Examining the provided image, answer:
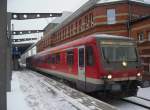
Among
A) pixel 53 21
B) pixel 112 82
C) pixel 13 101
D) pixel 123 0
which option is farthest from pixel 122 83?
pixel 53 21

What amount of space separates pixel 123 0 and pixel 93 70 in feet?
63.8

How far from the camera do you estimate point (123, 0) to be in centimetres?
3116

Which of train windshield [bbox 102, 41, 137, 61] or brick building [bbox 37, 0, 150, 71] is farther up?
brick building [bbox 37, 0, 150, 71]

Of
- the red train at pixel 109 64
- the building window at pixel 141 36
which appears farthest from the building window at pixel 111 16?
the red train at pixel 109 64

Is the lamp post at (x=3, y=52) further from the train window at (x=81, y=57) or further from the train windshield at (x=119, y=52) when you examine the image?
the train window at (x=81, y=57)

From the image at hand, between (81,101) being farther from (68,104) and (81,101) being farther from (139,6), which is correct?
(139,6)

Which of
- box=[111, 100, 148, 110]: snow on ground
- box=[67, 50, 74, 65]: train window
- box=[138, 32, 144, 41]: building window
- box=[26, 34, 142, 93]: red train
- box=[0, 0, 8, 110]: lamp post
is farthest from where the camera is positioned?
box=[138, 32, 144, 41]: building window

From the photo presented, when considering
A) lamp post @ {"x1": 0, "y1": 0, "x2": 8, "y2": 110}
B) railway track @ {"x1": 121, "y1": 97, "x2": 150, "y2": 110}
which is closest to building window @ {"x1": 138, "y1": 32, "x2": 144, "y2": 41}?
railway track @ {"x1": 121, "y1": 97, "x2": 150, "y2": 110}

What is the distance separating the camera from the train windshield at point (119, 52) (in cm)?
1318

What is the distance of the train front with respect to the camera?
1260 cm

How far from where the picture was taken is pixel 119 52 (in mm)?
13500

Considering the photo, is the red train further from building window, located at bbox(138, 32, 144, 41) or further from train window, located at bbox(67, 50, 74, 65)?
building window, located at bbox(138, 32, 144, 41)

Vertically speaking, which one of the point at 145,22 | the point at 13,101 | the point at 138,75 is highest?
the point at 145,22

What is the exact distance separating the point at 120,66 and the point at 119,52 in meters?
0.74
